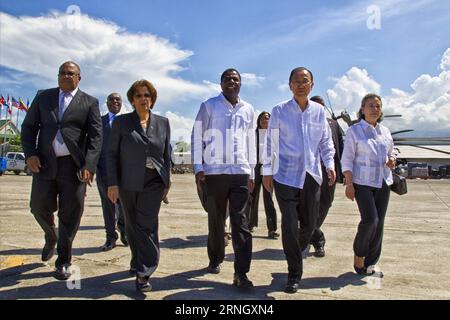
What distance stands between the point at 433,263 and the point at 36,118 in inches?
190

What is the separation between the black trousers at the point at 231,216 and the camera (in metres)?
4.16

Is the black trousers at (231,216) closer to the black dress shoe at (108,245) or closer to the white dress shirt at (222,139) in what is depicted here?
the white dress shirt at (222,139)

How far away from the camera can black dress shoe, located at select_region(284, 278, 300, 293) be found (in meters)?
3.91

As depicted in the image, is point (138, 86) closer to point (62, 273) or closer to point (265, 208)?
point (62, 273)

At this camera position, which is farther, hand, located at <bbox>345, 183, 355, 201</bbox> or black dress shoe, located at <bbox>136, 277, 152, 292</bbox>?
hand, located at <bbox>345, 183, 355, 201</bbox>

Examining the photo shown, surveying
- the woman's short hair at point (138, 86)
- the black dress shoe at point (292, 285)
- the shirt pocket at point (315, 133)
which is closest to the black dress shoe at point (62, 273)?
the woman's short hair at point (138, 86)

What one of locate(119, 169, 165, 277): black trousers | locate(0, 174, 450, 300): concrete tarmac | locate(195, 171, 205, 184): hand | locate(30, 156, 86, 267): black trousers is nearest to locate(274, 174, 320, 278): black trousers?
locate(0, 174, 450, 300): concrete tarmac

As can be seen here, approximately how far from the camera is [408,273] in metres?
4.68

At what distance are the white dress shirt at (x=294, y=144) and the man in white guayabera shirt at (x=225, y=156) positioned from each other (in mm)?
330

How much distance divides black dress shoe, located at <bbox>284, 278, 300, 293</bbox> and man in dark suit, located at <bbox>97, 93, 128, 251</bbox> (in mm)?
2728

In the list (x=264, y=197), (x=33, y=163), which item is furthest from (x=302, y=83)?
(x=264, y=197)

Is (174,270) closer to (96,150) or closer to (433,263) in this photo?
(96,150)

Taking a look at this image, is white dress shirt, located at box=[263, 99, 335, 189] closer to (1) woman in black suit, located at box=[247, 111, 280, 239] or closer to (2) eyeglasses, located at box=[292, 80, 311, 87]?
(2) eyeglasses, located at box=[292, 80, 311, 87]

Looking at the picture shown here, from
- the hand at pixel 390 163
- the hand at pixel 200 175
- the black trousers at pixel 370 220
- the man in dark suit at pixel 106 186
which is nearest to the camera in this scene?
the hand at pixel 200 175
